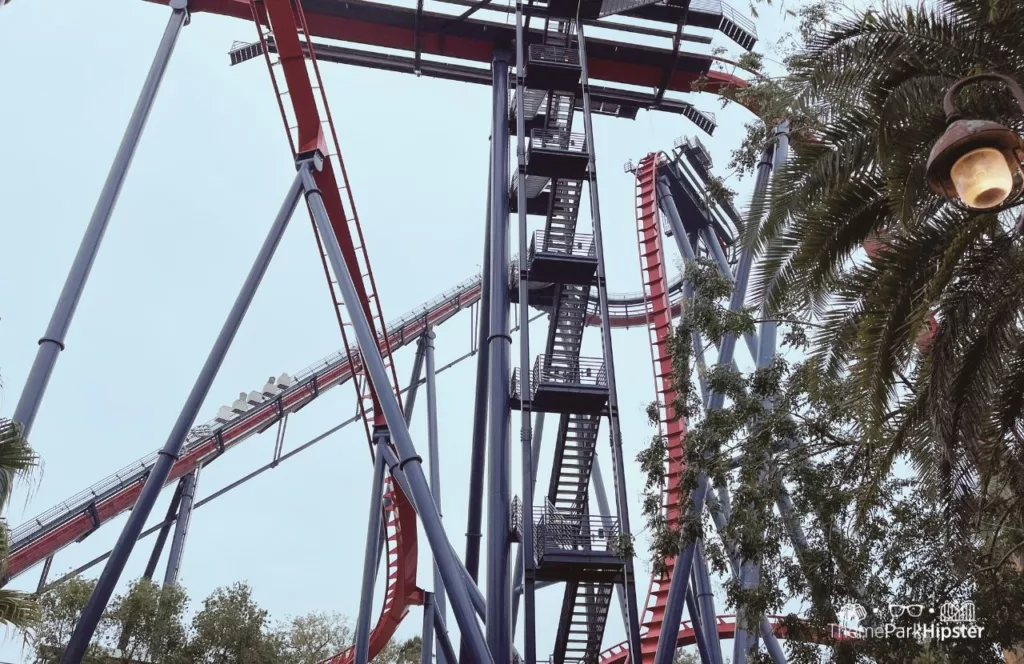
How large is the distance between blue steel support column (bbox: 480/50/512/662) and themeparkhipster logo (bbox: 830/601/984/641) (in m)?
4.44

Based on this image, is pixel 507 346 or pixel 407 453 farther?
pixel 507 346

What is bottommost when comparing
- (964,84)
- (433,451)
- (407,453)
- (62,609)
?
(964,84)

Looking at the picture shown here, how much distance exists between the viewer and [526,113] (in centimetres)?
1753

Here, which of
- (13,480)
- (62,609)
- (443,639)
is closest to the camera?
(13,480)

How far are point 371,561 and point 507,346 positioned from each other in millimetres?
4898

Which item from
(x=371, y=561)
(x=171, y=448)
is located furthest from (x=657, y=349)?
(x=171, y=448)

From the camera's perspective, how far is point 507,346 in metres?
14.3

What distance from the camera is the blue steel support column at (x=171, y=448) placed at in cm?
1089

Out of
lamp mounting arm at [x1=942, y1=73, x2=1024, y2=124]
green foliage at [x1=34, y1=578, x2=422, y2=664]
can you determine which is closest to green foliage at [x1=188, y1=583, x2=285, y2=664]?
green foliage at [x1=34, y1=578, x2=422, y2=664]

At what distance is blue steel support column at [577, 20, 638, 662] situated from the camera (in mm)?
12128

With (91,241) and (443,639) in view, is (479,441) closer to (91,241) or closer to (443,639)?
(443,639)

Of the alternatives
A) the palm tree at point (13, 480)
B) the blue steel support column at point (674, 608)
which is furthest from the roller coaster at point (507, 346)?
the palm tree at point (13, 480)

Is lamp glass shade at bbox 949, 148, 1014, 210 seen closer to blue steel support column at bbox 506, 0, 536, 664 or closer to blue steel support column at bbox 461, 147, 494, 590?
blue steel support column at bbox 506, 0, 536, 664

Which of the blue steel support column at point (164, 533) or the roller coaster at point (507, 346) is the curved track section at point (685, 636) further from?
the blue steel support column at point (164, 533)
